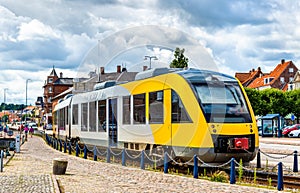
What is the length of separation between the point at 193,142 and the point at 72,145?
16.6 meters

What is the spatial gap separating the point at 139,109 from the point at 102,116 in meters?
4.84

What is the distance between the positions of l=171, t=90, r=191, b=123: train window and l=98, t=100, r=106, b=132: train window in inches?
278

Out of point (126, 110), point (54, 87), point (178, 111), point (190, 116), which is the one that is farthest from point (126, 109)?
point (54, 87)

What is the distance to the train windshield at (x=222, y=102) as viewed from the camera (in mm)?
15883

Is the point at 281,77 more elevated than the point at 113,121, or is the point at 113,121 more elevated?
the point at 281,77

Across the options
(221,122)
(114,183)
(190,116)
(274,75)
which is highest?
(274,75)

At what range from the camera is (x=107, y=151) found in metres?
22.4

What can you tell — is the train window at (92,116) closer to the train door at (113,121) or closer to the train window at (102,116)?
the train window at (102,116)

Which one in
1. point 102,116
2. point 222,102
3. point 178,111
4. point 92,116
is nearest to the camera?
point 222,102

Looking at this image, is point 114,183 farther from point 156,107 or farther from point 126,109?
point 126,109

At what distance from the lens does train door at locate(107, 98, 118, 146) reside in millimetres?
21391

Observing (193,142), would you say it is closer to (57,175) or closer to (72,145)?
(57,175)

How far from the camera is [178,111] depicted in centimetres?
1641

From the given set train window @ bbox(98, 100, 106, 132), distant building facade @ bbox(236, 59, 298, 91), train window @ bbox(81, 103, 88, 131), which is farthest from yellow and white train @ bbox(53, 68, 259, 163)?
distant building facade @ bbox(236, 59, 298, 91)
